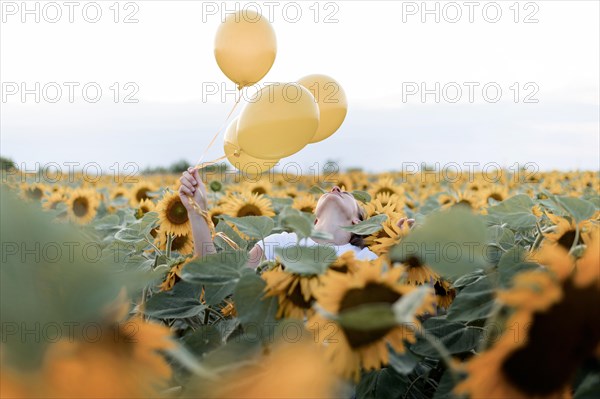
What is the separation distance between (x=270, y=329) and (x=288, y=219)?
8.0 inches

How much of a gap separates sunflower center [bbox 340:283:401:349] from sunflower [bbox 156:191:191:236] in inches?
64.7

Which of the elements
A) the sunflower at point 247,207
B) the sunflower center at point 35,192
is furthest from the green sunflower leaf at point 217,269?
the sunflower center at point 35,192

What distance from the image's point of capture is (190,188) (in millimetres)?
2014

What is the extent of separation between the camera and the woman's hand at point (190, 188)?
6.57 feet

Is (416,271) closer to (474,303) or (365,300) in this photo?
(474,303)

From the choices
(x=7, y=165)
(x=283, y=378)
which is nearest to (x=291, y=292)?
(x=283, y=378)

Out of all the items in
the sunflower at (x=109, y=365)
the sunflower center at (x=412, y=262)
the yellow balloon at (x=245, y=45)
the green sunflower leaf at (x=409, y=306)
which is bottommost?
the sunflower center at (x=412, y=262)

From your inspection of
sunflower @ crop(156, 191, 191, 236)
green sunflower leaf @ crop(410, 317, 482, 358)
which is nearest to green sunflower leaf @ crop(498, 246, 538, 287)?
green sunflower leaf @ crop(410, 317, 482, 358)

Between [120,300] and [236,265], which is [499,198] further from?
[120,300]

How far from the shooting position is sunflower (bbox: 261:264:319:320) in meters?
0.99

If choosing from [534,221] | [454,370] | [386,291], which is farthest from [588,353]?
[534,221]

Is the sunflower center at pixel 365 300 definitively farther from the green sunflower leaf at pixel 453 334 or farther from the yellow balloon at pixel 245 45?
the yellow balloon at pixel 245 45

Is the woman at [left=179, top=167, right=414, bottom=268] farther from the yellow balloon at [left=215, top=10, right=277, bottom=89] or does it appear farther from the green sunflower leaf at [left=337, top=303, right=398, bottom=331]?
the green sunflower leaf at [left=337, top=303, right=398, bottom=331]

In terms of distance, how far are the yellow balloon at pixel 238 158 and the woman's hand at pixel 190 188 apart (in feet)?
0.64
